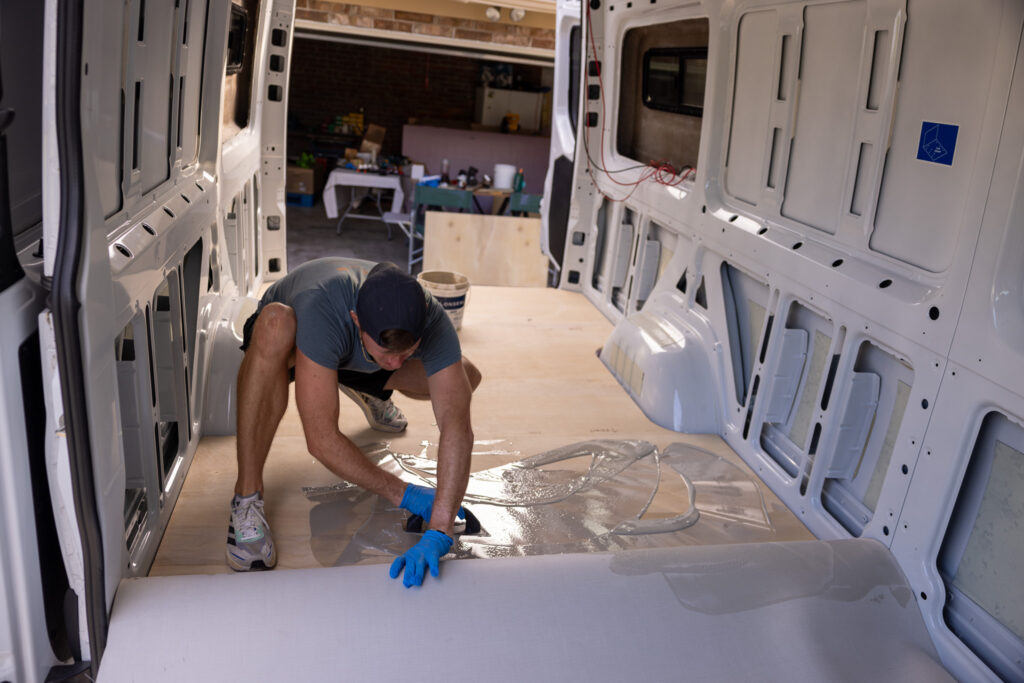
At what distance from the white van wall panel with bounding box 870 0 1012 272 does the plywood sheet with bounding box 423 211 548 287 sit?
11.5 feet

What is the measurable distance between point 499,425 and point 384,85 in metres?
11.4

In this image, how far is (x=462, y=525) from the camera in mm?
2305

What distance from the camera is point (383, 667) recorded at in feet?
5.17

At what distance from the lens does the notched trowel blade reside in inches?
88.0

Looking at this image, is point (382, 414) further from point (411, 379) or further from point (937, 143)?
point (937, 143)

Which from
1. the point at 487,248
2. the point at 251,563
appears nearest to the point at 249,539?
the point at 251,563

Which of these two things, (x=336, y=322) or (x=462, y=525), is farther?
(x=462, y=525)

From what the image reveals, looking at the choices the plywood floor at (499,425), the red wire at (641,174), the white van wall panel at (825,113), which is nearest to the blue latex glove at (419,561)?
the plywood floor at (499,425)

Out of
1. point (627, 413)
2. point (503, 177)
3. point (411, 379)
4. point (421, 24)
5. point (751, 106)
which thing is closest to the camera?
point (411, 379)

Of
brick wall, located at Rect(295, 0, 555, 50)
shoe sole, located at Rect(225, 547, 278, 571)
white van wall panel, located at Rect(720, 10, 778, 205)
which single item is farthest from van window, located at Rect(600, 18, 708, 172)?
brick wall, located at Rect(295, 0, 555, 50)

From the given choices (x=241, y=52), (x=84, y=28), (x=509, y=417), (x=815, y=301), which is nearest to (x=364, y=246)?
(x=241, y=52)

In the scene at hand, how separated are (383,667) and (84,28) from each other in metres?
1.34

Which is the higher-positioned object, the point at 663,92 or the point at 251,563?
the point at 663,92

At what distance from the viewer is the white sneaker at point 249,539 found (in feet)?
6.63
